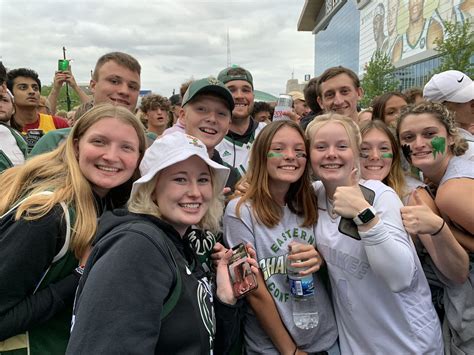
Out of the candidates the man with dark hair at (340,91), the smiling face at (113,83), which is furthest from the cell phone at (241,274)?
the man with dark hair at (340,91)

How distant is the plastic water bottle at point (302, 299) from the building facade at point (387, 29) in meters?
33.1

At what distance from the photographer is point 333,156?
8.84 feet

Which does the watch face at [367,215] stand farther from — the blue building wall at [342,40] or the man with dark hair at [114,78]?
the blue building wall at [342,40]

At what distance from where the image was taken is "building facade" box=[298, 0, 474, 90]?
46.9 metres

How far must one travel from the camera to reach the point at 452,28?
29109mm

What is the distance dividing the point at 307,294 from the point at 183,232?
2.99 ft

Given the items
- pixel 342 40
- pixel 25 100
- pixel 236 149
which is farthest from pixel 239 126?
pixel 342 40

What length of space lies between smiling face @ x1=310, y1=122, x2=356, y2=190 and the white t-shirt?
10.0 inches

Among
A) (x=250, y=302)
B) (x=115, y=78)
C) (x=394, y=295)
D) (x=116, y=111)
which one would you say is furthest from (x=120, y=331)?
(x=115, y=78)

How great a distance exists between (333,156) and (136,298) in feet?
5.80

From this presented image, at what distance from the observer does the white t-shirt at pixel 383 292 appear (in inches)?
84.9

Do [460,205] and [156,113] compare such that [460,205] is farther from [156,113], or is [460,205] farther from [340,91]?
[156,113]

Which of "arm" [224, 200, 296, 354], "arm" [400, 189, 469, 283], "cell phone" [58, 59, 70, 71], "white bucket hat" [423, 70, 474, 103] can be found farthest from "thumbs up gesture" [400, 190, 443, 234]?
"cell phone" [58, 59, 70, 71]

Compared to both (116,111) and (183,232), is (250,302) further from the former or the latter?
(116,111)
